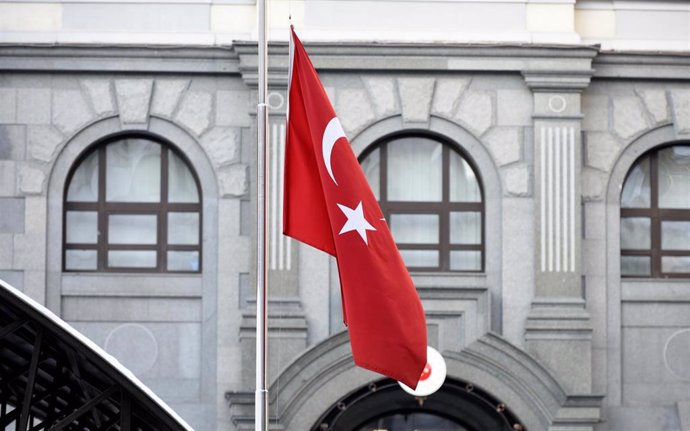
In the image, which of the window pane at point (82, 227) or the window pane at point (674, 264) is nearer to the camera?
the window pane at point (82, 227)

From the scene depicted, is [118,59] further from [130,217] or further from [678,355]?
[678,355]

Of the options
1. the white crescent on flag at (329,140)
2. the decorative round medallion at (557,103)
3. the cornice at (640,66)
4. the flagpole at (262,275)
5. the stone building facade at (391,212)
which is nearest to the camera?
the flagpole at (262,275)

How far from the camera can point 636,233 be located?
24297 mm

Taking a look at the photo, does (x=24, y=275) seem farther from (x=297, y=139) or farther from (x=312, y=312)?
(x=297, y=139)

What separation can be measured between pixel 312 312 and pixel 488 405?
272 centimetres

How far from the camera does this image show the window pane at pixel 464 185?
24.0 metres

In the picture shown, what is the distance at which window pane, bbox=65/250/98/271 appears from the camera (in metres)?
24.0

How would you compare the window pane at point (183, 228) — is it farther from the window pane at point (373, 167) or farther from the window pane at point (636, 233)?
the window pane at point (636, 233)

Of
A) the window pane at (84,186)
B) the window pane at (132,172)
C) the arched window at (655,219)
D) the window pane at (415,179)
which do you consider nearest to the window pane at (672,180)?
the arched window at (655,219)

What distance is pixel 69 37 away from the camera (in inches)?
941

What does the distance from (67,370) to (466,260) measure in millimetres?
9157

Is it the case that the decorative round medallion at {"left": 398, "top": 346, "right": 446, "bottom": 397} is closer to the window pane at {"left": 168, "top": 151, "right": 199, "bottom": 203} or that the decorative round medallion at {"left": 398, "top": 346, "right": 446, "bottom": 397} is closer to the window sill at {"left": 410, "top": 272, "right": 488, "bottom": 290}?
the window sill at {"left": 410, "top": 272, "right": 488, "bottom": 290}

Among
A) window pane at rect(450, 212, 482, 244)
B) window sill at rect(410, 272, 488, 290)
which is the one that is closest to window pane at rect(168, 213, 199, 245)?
window sill at rect(410, 272, 488, 290)

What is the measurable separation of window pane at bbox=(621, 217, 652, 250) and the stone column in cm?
91
